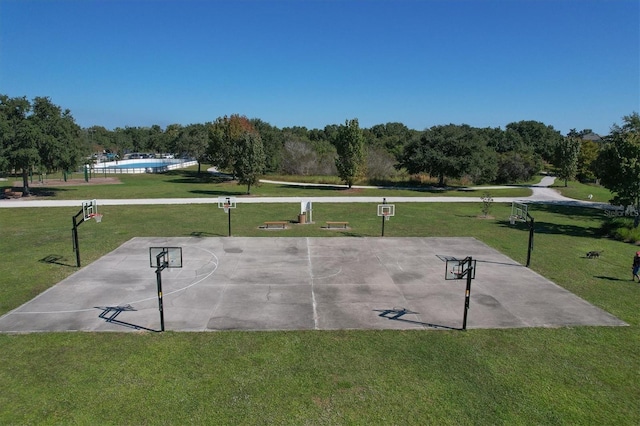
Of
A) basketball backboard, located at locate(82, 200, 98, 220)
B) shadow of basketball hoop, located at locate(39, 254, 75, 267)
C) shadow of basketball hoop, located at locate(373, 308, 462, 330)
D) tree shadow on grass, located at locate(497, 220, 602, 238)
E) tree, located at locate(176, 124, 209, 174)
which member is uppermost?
tree, located at locate(176, 124, 209, 174)

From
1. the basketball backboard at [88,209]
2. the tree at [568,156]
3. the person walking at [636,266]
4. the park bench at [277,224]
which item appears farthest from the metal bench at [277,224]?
the tree at [568,156]

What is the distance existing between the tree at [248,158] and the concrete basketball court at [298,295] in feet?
66.2

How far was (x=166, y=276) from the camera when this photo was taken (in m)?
16.3

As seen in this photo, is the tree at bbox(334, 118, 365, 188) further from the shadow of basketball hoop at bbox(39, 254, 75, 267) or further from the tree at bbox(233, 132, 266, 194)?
the shadow of basketball hoop at bbox(39, 254, 75, 267)

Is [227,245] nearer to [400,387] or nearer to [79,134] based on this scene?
[400,387]

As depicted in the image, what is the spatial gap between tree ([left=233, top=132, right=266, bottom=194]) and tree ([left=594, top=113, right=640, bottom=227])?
1095 inches

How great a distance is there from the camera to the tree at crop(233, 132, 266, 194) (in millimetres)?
39656

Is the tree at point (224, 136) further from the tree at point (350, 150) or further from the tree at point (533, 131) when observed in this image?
the tree at point (533, 131)

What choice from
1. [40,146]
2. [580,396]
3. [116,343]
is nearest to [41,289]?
[116,343]

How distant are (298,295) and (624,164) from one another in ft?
72.2

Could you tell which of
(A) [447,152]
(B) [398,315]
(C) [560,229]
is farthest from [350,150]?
(B) [398,315]

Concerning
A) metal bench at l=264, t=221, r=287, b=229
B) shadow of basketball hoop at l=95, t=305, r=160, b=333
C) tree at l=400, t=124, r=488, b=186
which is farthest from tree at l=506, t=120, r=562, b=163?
shadow of basketball hoop at l=95, t=305, r=160, b=333

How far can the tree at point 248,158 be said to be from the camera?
130 ft

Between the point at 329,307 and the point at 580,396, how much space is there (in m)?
7.18
